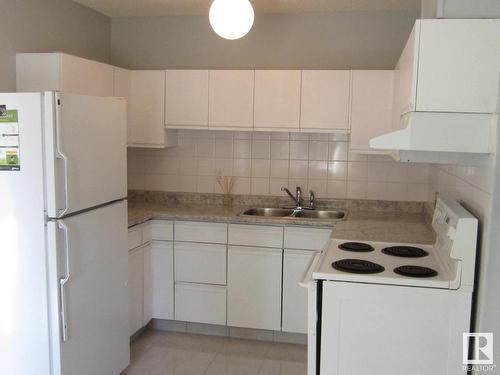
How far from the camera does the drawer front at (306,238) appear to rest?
11.4 ft

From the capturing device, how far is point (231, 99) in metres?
3.79

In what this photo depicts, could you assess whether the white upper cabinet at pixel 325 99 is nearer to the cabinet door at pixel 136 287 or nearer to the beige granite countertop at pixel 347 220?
the beige granite countertop at pixel 347 220

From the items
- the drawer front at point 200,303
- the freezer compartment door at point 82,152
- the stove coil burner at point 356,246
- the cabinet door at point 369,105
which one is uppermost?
the cabinet door at point 369,105

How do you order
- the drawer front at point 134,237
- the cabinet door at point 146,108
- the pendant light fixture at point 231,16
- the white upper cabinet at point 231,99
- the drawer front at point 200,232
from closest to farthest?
the pendant light fixture at point 231,16 < the drawer front at point 134,237 < the drawer front at point 200,232 < the white upper cabinet at point 231,99 < the cabinet door at point 146,108

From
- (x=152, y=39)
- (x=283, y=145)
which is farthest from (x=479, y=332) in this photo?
(x=152, y=39)

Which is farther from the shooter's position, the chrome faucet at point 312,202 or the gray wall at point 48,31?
the chrome faucet at point 312,202

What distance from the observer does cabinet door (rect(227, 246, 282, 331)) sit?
3590 millimetres

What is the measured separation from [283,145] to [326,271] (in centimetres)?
198

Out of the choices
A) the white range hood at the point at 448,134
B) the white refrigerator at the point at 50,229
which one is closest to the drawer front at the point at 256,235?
the white refrigerator at the point at 50,229

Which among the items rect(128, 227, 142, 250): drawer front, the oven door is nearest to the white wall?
the oven door

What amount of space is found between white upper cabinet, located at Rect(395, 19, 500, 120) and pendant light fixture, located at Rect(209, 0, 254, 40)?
1.16 meters

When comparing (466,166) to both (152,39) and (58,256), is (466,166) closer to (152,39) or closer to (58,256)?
(58,256)

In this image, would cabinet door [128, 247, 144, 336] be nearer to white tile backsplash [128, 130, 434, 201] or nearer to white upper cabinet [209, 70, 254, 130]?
white tile backsplash [128, 130, 434, 201]

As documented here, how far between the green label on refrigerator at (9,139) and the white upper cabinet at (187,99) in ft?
5.43
